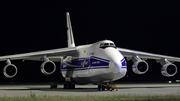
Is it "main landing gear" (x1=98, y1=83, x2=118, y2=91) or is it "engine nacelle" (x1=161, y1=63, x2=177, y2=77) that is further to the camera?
"engine nacelle" (x1=161, y1=63, x2=177, y2=77)

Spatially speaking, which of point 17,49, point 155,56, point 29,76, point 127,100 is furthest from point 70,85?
point 17,49

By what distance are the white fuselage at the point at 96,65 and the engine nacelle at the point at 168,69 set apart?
5069 millimetres

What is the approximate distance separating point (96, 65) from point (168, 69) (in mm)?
6810

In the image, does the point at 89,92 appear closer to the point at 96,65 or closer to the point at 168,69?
the point at 96,65

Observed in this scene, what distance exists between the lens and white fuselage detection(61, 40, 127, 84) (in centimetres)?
2031

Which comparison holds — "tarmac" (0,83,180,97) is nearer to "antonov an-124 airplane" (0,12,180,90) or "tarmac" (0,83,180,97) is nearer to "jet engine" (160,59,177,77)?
"antonov an-124 airplane" (0,12,180,90)

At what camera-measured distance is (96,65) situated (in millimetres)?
21453

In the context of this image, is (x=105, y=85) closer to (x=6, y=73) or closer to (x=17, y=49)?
(x=6, y=73)

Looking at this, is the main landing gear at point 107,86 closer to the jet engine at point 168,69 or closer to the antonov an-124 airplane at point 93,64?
the antonov an-124 airplane at point 93,64

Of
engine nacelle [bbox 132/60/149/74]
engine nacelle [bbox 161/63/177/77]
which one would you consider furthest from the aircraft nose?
engine nacelle [bbox 161/63/177/77]

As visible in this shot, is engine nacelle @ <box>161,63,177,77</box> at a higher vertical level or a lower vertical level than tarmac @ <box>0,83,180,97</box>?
higher

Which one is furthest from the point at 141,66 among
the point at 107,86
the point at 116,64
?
the point at 116,64

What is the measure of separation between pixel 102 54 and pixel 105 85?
2304mm

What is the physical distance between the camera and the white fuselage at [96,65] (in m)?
20.3
